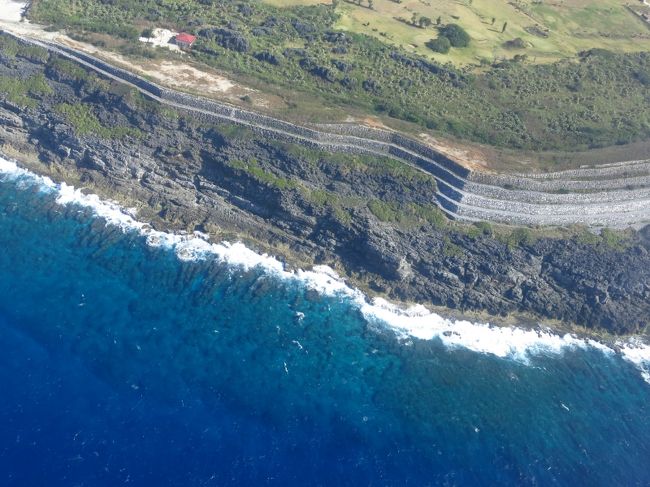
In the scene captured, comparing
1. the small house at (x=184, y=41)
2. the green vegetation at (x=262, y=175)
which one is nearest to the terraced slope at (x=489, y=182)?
the green vegetation at (x=262, y=175)

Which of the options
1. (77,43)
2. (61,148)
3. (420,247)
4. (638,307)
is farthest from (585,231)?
(77,43)

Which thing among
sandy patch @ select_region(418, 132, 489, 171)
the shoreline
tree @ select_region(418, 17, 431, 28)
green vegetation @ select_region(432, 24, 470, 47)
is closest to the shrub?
green vegetation @ select_region(432, 24, 470, 47)

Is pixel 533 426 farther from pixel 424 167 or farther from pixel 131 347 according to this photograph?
pixel 131 347

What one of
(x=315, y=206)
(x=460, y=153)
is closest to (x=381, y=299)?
(x=315, y=206)

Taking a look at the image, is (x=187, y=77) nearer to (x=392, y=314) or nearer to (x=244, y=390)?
(x=392, y=314)

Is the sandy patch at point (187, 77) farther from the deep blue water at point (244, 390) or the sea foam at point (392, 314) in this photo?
the deep blue water at point (244, 390)

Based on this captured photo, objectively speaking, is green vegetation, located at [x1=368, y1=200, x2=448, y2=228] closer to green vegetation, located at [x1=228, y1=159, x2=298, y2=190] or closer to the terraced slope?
the terraced slope
